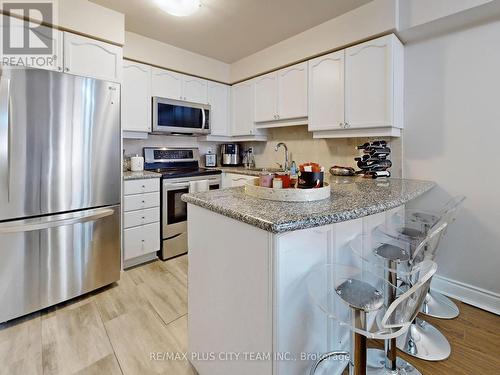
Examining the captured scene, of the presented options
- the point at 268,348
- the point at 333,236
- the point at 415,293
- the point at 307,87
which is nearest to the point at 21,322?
the point at 268,348

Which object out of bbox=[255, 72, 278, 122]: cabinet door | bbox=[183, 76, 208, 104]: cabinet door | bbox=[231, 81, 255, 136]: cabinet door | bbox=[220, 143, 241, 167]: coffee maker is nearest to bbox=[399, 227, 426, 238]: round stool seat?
bbox=[255, 72, 278, 122]: cabinet door

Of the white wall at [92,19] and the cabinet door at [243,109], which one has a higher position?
the white wall at [92,19]

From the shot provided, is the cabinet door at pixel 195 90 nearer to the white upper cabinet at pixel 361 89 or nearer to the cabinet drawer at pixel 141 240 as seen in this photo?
the white upper cabinet at pixel 361 89

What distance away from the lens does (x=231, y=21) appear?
2449 millimetres

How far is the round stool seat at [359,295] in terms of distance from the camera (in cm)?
98

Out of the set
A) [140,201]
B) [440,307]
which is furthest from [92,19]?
[440,307]

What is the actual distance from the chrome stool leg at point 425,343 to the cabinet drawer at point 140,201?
235cm

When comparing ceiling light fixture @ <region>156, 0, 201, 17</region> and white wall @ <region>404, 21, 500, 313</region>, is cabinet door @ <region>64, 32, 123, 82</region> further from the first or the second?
white wall @ <region>404, 21, 500, 313</region>

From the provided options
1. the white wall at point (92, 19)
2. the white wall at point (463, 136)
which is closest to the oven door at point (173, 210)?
the white wall at point (92, 19)

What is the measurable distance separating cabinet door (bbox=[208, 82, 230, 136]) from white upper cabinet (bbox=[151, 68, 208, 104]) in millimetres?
118

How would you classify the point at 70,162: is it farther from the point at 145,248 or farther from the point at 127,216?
the point at 145,248

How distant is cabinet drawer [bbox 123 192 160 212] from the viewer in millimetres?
2441

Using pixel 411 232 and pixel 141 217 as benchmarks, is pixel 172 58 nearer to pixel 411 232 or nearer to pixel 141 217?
pixel 141 217

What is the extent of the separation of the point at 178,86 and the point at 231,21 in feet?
3.36
